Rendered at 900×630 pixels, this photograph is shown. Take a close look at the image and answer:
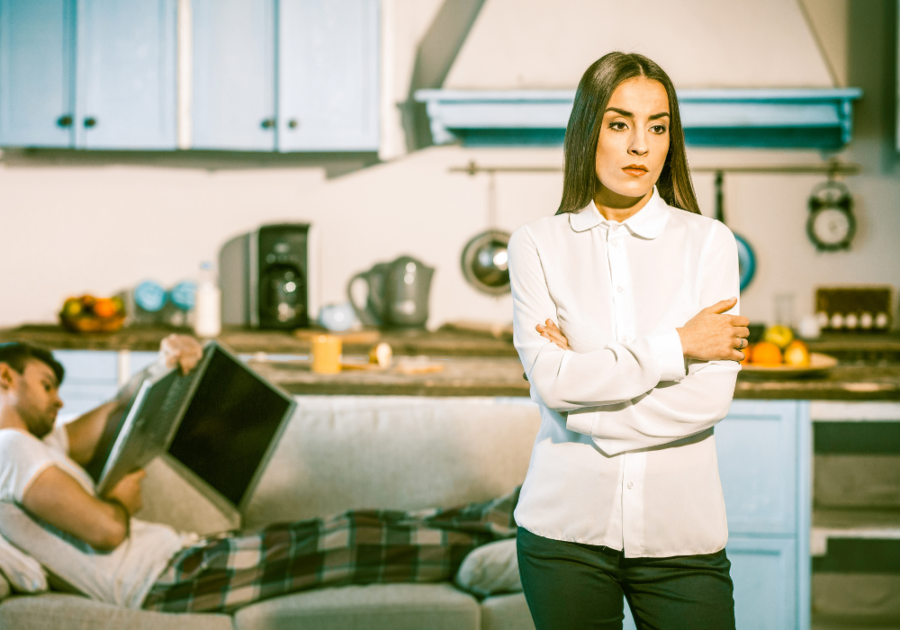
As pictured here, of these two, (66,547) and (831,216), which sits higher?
(831,216)

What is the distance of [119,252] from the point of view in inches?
152

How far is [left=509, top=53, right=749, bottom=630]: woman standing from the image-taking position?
0.93 metres

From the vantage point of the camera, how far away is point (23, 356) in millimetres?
1711

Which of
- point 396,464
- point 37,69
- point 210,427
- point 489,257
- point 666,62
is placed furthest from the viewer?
point 489,257

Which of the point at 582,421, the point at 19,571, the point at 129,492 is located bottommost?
the point at 19,571

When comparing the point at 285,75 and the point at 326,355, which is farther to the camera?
the point at 285,75

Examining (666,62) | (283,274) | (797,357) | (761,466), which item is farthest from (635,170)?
(283,274)

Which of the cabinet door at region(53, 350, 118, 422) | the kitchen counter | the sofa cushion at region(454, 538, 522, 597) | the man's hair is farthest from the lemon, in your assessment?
the cabinet door at region(53, 350, 118, 422)

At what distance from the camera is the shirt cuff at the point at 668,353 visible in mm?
932

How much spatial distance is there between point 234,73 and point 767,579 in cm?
281

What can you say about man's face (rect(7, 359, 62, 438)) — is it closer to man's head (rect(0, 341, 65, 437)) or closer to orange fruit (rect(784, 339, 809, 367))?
man's head (rect(0, 341, 65, 437))

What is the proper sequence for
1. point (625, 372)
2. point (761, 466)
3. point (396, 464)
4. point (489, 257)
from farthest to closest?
point (489, 257)
point (761, 466)
point (396, 464)
point (625, 372)

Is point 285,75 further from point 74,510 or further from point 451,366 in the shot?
point 74,510

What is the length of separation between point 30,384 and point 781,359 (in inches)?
80.2
